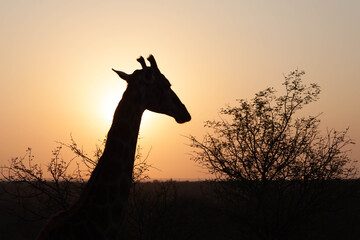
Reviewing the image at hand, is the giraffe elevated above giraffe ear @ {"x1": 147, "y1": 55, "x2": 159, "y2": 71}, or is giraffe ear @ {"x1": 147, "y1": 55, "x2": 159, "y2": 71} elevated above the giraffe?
giraffe ear @ {"x1": 147, "y1": 55, "x2": 159, "y2": 71}

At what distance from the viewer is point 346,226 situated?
38.5 meters

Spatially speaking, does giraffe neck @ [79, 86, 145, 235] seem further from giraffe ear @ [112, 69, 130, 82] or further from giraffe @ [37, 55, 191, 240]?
giraffe ear @ [112, 69, 130, 82]

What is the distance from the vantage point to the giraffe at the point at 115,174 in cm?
588

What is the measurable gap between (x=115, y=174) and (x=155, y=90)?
151 cm

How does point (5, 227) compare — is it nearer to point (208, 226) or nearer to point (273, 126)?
point (208, 226)

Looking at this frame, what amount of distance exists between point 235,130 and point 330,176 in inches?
133

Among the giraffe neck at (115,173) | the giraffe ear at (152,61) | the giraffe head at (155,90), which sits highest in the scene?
the giraffe ear at (152,61)

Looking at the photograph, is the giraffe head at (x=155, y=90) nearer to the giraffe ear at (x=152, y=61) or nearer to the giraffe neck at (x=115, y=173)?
the giraffe ear at (x=152, y=61)

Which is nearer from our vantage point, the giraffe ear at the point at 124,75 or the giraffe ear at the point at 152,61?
the giraffe ear at the point at 124,75

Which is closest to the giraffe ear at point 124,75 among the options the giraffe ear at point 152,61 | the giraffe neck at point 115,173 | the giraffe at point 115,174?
the giraffe at point 115,174

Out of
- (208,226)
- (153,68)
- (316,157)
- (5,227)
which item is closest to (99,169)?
(153,68)

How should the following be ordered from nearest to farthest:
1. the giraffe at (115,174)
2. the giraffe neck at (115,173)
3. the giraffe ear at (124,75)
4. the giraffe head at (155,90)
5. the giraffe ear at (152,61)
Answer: the giraffe at (115,174) < the giraffe neck at (115,173) < the giraffe ear at (124,75) < the giraffe head at (155,90) < the giraffe ear at (152,61)

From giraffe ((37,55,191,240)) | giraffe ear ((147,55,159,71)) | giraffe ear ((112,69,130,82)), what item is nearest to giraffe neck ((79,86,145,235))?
giraffe ((37,55,191,240))

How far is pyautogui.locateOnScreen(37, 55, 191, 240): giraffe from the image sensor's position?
588 centimetres
